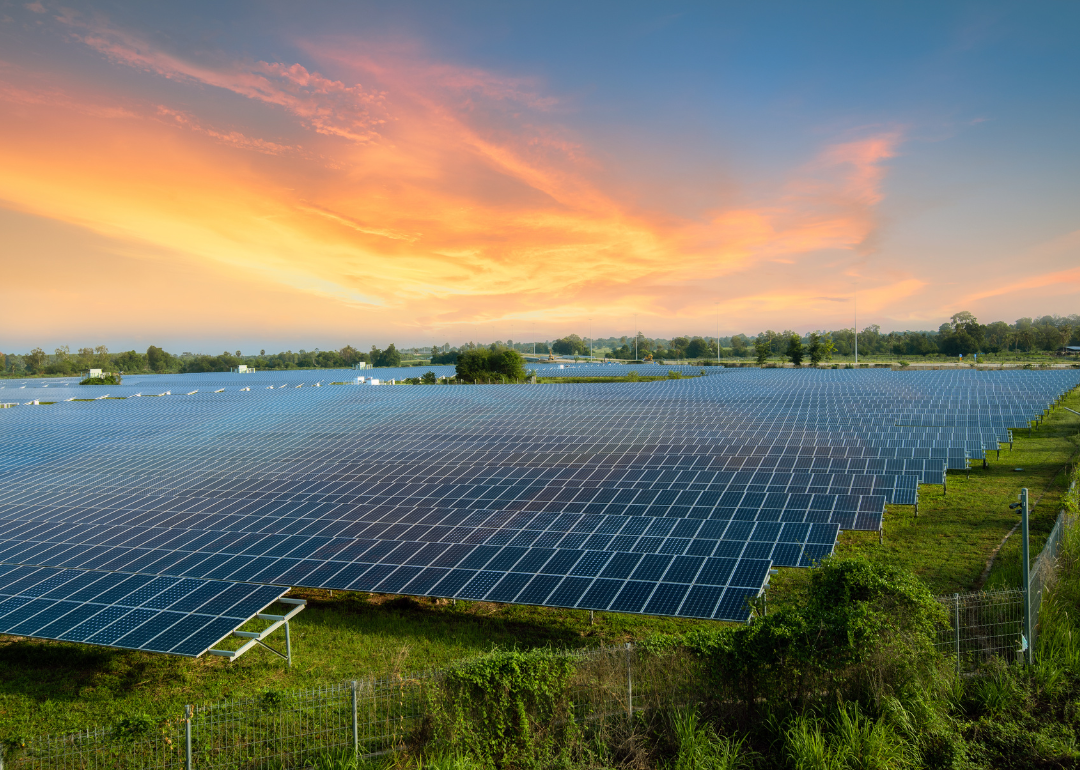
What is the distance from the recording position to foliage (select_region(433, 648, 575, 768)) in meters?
9.42

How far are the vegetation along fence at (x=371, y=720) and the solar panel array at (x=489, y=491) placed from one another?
130 inches

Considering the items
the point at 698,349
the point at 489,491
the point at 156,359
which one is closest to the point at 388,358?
the point at 156,359

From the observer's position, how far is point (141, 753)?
31.2 feet

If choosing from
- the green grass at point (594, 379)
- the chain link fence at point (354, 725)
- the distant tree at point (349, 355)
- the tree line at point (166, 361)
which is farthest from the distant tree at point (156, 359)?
the chain link fence at point (354, 725)

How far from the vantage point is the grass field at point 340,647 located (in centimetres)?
1311

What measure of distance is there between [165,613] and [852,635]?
1428 cm

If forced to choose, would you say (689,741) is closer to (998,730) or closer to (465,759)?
(465,759)

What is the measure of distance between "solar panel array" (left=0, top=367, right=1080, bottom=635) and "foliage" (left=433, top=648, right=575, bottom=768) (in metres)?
3.90

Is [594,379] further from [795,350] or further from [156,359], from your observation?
[156,359]

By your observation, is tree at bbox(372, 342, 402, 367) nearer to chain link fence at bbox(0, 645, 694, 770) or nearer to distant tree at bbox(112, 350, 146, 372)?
distant tree at bbox(112, 350, 146, 372)

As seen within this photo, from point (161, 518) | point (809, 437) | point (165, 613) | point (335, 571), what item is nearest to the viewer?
point (165, 613)

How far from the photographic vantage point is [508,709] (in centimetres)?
963

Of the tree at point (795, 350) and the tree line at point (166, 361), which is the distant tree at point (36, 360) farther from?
the tree at point (795, 350)

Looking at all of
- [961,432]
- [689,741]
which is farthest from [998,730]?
[961,432]
